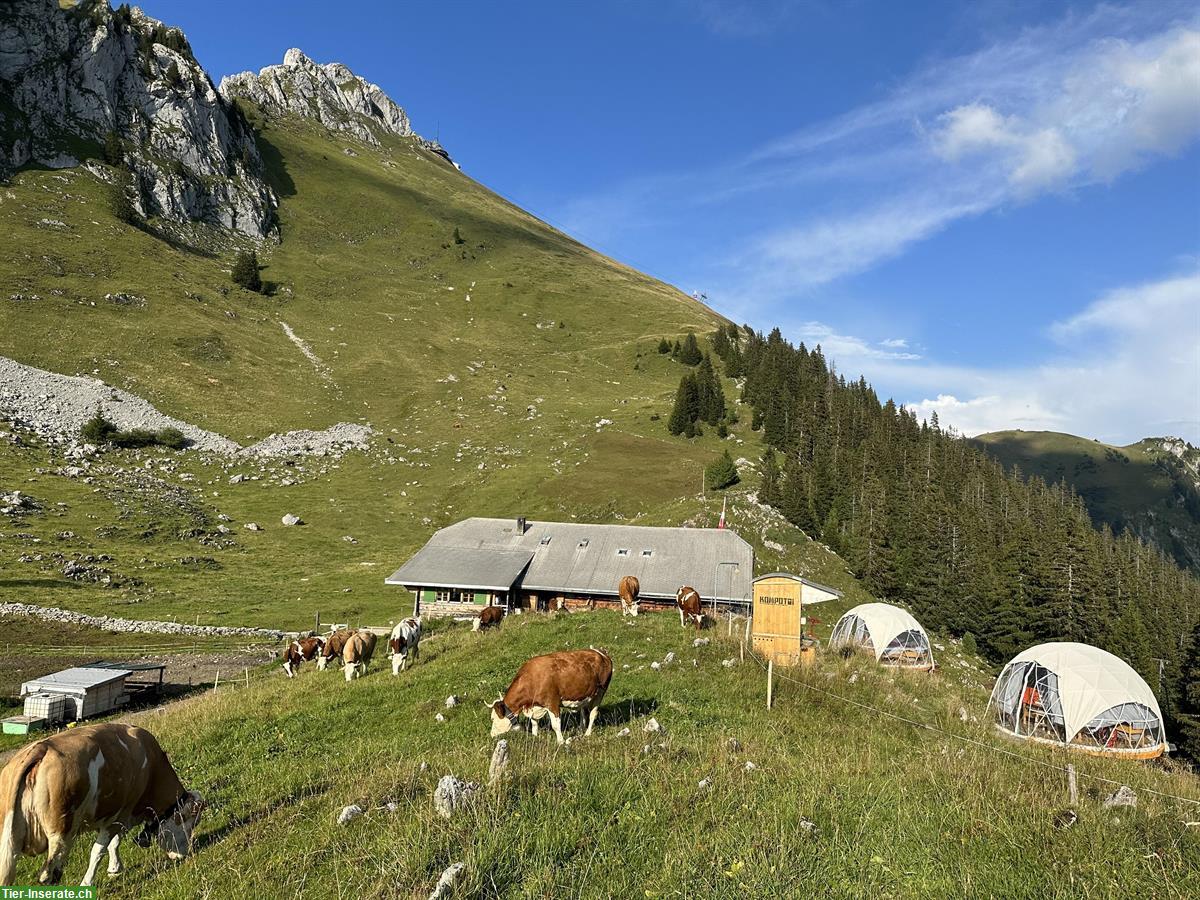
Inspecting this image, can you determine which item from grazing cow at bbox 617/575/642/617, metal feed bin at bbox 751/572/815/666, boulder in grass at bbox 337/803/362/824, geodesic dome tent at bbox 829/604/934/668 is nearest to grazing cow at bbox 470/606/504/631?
grazing cow at bbox 617/575/642/617

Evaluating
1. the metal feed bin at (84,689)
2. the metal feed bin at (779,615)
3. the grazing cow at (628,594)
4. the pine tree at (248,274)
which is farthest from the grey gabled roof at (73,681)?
the pine tree at (248,274)

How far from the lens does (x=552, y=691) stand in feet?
41.5

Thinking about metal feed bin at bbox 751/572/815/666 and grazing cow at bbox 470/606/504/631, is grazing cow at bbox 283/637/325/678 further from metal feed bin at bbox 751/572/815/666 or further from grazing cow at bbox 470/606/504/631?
metal feed bin at bbox 751/572/815/666

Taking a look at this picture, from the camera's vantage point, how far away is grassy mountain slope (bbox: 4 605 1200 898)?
18.1ft

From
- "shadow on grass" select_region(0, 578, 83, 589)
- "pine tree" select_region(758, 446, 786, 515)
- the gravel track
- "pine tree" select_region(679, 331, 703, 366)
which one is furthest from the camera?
"pine tree" select_region(679, 331, 703, 366)

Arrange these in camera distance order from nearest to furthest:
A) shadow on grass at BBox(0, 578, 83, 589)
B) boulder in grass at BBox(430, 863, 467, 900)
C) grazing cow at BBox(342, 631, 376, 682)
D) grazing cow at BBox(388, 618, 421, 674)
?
boulder in grass at BBox(430, 863, 467, 900) → grazing cow at BBox(388, 618, 421, 674) → grazing cow at BBox(342, 631, 376, 682) → shadow on grass at BBox(0, 578, 83, 589)

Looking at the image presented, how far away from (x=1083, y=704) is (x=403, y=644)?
104 ft

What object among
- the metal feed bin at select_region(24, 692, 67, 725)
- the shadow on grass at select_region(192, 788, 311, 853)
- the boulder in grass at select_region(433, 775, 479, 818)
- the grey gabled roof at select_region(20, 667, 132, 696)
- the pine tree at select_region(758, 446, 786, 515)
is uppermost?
the pine tree at select_region(758, 446, 786, 515)

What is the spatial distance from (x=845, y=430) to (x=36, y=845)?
11046 cm

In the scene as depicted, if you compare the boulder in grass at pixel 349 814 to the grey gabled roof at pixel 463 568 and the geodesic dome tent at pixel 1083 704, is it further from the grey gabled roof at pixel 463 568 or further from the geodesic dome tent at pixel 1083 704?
the grey gabled roof at pixel 463 568

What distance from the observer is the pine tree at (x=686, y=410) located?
9500cm

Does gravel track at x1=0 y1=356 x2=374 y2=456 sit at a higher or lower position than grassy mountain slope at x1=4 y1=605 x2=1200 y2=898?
higher

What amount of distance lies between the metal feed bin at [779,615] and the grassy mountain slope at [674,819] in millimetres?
11121

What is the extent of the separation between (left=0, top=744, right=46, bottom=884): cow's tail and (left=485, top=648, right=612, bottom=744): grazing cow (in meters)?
7.59
